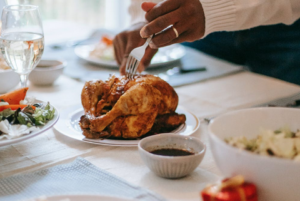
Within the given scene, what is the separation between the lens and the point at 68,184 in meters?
1.00

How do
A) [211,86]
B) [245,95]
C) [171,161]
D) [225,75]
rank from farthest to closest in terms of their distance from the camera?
[225,75], [211,86], [245,95], [171,161]

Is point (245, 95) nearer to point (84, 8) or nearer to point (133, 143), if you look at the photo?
point (133, 143)

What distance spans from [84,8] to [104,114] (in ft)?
17.0

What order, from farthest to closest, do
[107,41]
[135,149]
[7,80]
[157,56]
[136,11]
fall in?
[107,41] < [157,56] < [136,11] < [7,80] < [135,149]

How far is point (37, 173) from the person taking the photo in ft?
3.50

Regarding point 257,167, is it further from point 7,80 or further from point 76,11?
point 76,11

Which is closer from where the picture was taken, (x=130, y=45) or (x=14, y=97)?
(x=14, y=97)

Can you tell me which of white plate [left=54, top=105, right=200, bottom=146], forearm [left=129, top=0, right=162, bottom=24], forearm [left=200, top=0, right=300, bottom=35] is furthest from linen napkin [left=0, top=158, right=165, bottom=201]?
forearm [left=129, top=0, right=162, bottom=24]

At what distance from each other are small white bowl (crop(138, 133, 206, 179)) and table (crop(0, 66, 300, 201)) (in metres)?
0.03

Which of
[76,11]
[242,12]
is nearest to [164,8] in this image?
[242,12]

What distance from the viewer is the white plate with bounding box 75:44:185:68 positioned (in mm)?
2262

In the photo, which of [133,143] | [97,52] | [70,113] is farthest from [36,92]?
[133,143]

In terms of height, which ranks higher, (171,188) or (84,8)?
(171,188)

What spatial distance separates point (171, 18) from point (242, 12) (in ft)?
1.24
